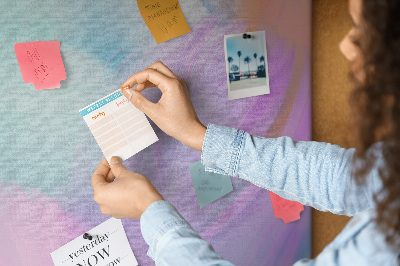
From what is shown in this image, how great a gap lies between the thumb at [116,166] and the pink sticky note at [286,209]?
41 cm

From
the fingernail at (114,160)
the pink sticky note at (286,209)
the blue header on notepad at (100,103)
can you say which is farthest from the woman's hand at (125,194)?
the pink sticky note at (286,209)

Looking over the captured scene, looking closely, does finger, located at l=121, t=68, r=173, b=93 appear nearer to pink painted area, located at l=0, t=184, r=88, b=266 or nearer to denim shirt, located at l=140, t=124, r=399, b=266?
denim shirt, located at l=140, t=124, r=399, b=266

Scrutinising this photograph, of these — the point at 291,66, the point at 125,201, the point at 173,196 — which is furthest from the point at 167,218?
the point at 291,66

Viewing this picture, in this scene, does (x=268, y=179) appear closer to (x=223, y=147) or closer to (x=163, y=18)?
(x=223, y=147)

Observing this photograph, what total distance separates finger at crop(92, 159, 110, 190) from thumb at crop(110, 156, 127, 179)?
0.03 m

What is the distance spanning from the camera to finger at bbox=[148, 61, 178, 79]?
2.45ft

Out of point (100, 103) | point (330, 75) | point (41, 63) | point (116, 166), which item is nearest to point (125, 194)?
point (116, 166)

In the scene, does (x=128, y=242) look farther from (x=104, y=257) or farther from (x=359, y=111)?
(x=359, y=111)

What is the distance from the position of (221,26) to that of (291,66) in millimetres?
217

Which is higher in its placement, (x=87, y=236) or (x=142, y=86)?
(x=142, y=86)

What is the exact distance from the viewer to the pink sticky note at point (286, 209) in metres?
0.95

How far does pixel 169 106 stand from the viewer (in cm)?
73

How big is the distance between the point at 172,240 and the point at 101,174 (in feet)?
0.83

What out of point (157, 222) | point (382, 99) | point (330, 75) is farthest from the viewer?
point (330, 75)
